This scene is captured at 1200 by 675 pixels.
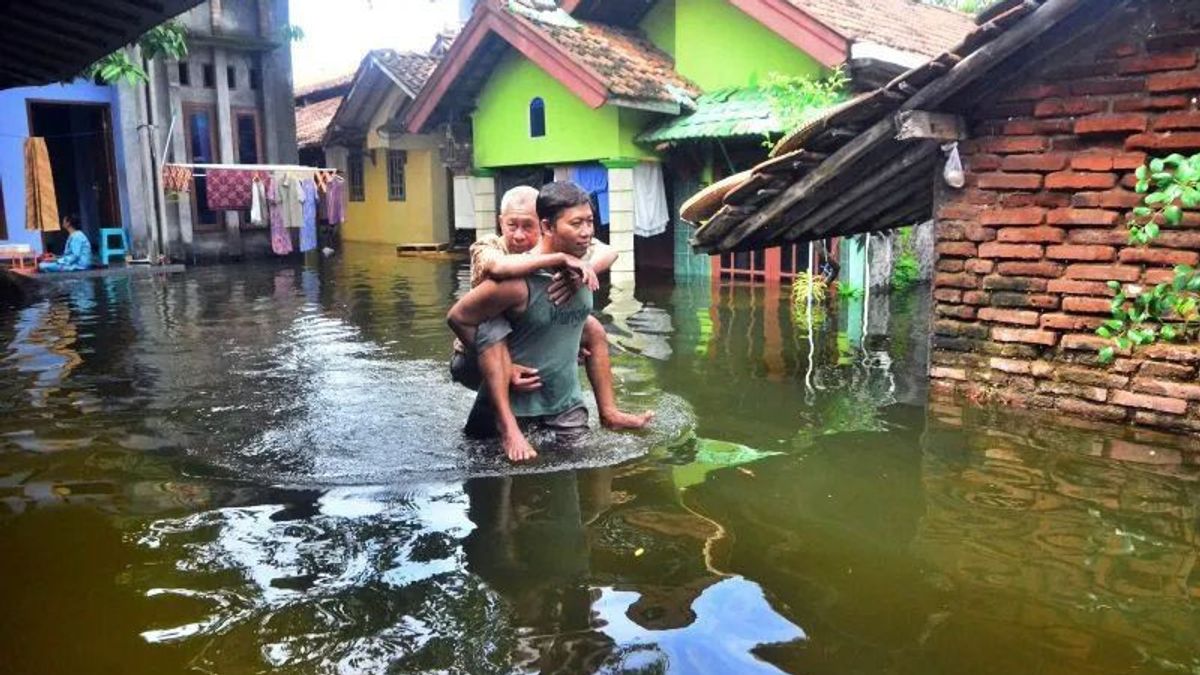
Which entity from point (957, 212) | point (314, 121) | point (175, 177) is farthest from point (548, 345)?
point (314, 121)

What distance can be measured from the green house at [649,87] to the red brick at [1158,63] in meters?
7.17

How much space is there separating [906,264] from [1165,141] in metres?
9.20

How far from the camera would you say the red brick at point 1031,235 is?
20.3 feet

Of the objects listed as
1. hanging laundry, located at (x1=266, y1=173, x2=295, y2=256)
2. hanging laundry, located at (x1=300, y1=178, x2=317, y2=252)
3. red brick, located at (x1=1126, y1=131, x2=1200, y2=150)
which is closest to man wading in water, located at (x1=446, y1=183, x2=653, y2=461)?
red brick, located at (x1=1126, y1=131, x2=1200, y2=150)

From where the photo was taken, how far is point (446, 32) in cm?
2133

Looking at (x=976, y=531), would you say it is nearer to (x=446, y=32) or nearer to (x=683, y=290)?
(x=683, y=290)

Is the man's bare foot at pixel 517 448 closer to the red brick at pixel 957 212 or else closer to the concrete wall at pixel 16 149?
the red brick at pixel 957 212

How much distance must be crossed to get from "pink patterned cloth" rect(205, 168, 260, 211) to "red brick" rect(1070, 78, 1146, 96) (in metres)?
16.9

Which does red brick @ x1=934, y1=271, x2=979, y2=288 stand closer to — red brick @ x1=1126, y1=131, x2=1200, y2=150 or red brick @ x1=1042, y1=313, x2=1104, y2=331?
red brick @ x1=1042, y1=313, x2=1104, y2=331

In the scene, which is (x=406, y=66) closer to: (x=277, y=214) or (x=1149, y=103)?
(x=277, y=214)

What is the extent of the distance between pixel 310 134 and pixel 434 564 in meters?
24.5

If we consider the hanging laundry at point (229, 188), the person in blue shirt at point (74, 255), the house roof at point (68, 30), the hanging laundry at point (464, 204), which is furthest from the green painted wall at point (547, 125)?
the house roof at point (68, 30)

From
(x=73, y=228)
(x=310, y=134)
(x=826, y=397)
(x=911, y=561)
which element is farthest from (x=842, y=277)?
(x=310, y=134)

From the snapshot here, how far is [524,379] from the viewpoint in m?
5.64
